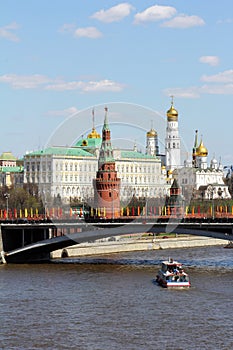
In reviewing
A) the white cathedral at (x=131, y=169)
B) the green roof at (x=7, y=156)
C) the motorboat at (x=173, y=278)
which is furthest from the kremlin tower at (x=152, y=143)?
the motorboat at (x=173, y=278)

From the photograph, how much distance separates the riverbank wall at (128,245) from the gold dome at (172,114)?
6888 centimetres

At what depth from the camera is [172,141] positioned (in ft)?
485

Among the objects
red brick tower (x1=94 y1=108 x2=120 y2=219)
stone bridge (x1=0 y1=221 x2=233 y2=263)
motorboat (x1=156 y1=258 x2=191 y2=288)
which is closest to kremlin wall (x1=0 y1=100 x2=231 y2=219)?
red brick tower (x1=94 y1=108 x2=120 y2=219)

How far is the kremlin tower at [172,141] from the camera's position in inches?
5715

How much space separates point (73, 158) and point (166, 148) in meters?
28.9

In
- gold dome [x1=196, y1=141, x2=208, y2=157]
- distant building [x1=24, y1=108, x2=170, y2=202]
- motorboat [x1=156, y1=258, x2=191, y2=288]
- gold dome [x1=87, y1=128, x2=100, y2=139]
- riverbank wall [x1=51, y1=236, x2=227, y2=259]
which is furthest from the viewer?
gold dome [x1=196, y1=141, x2=208, y2=157]

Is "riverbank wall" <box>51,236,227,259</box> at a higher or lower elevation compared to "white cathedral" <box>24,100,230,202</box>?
lower

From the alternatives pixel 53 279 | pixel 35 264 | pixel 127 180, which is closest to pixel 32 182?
pixel 127 180

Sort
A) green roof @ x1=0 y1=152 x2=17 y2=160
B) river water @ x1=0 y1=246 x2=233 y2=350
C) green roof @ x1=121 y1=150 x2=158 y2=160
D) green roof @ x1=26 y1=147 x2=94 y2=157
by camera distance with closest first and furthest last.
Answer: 1. river water @ x1=0 y1=246 x2=233 y2=350
2. green roof @ x1=26 y1=147 x2=94 y2=157
3. green roof @ x1=121 y1=150 x2=158 y2=160
4. green roof @ x1=0 y1=152 x2=17 y2=160

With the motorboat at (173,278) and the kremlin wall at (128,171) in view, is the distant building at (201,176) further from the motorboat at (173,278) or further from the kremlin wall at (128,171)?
the motorboat at (173,278)

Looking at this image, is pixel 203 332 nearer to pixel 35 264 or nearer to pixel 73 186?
pixel 35 264

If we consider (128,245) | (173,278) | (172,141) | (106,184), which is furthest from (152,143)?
(173,278)

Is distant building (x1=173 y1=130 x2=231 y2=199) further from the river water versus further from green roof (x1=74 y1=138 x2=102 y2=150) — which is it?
the river water

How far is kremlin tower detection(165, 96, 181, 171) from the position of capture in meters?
145
